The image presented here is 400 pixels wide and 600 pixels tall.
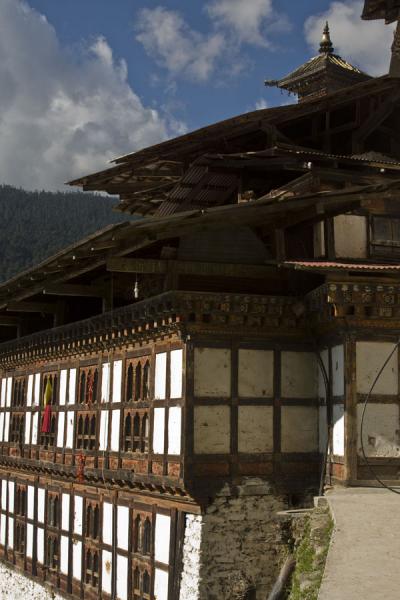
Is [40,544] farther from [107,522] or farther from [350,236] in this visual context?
[350,236]

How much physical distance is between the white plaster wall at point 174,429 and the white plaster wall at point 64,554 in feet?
21.7

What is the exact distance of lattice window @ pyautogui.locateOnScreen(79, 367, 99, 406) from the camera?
22266 millimetres

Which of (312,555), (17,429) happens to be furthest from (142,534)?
(17,429)

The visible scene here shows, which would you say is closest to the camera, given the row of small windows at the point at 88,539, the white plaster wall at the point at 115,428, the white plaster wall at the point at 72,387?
the row of small windows at the point at 88,539

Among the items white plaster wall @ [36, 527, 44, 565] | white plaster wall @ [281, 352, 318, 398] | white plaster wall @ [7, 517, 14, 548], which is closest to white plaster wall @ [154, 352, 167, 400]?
white plaster wall @ [281, 352, 318, 398]

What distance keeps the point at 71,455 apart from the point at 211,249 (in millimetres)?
7579

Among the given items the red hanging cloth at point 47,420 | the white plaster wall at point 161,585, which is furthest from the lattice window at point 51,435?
the white plaster wall at point 161,585

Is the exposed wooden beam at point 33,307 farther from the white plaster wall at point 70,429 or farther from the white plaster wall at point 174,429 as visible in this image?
the white plaster wall at point 174,429

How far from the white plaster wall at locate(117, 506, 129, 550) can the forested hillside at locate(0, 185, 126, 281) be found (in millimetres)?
99868

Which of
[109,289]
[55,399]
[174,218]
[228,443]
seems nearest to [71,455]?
[55,399]

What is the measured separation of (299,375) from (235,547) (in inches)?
140

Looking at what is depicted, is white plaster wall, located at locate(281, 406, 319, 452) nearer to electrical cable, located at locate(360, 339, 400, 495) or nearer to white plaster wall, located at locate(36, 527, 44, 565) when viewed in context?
electrical cable, located at locate(360, 339, 400, 495)

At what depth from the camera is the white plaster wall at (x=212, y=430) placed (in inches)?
706

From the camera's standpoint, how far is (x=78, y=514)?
23.0m
